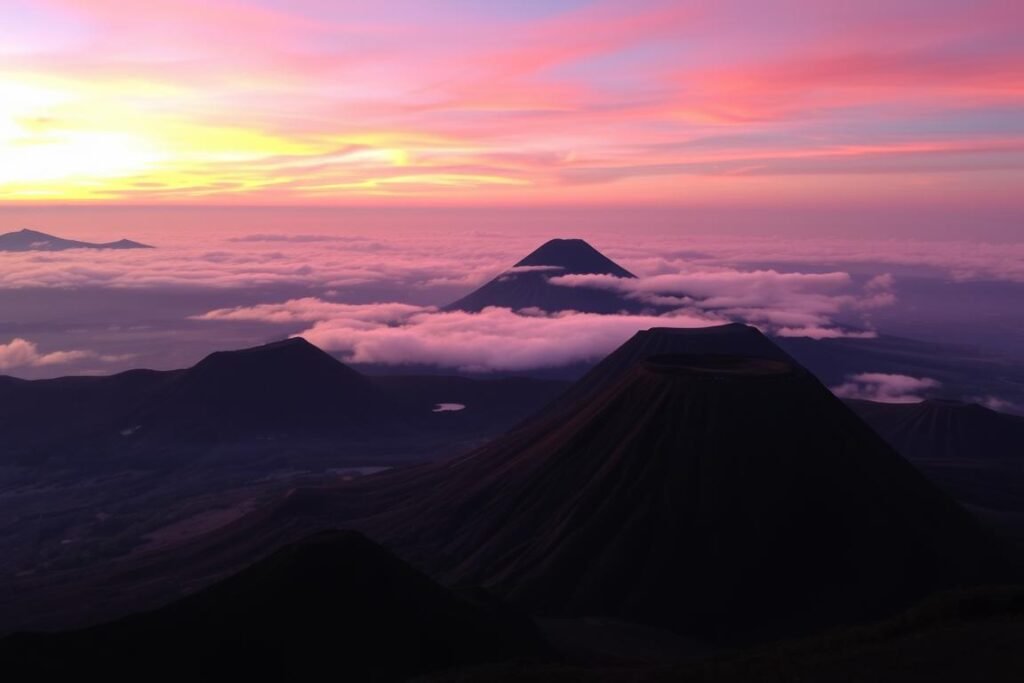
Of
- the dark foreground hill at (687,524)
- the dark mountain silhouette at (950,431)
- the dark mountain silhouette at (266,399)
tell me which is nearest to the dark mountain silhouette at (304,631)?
the dark foreground hill at (687,524)

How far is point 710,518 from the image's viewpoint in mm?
67375

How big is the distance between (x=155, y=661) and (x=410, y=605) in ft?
40.9

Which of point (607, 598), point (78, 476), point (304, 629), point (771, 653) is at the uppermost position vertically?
point (771, 653)

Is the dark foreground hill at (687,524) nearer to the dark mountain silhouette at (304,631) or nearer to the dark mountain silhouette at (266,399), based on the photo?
the dark mountain silhouette at (304,631)

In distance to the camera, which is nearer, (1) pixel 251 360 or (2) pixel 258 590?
(2) pixel 258 590

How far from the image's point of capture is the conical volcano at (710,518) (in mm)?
61500

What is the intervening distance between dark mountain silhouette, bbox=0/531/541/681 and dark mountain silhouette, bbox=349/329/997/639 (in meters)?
17.8

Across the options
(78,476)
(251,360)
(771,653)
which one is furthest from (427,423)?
(771,653)

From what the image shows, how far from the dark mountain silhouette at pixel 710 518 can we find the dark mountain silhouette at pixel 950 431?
66717 mm

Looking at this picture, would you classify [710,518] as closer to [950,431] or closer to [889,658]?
[889,658]

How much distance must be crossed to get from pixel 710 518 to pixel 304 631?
3480 cm

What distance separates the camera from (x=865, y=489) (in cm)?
6931

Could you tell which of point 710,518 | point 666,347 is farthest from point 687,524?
point 666,347

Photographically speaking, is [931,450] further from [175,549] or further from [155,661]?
[155,661]
